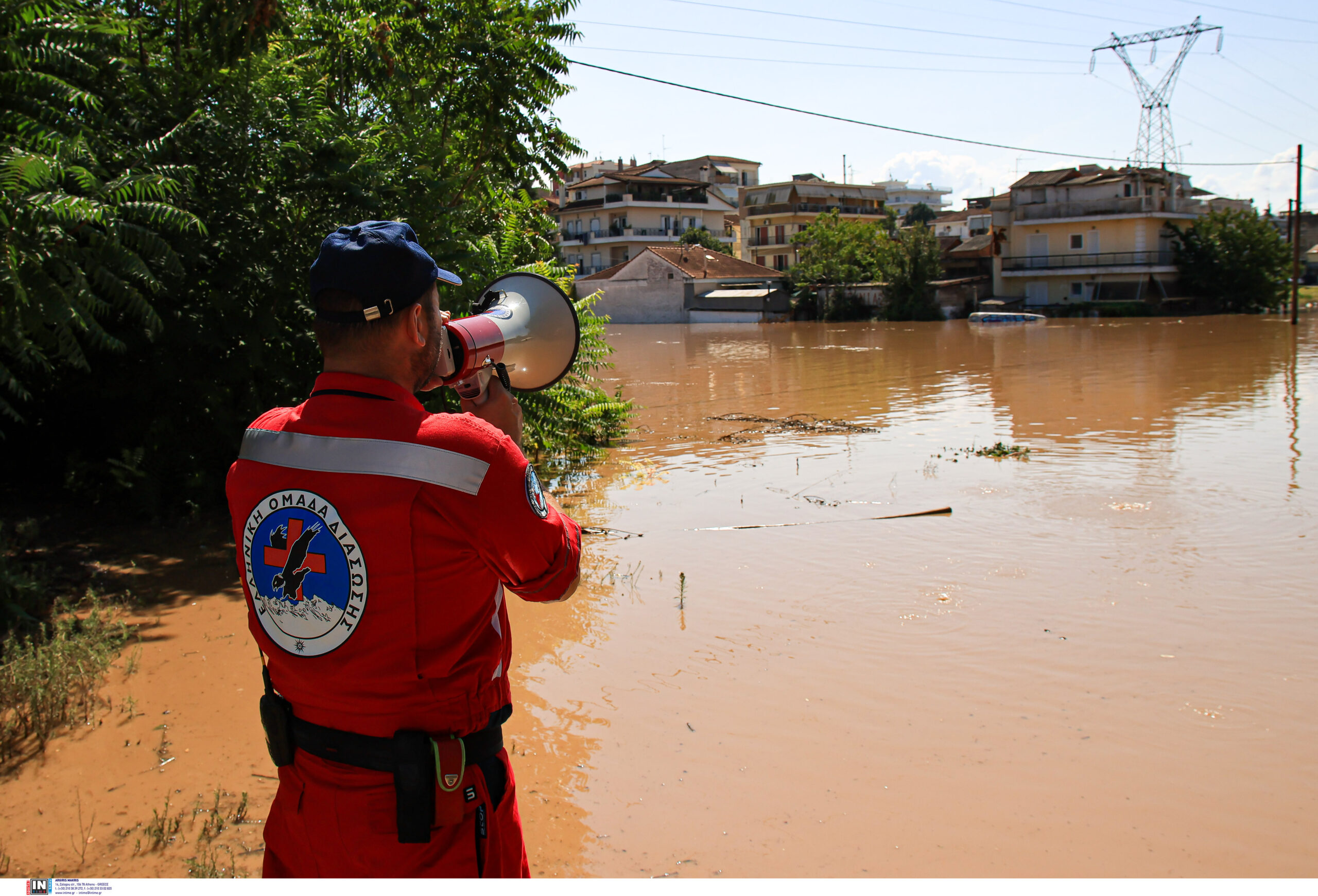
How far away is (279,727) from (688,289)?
57.1 meters

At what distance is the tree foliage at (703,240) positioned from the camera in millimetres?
70000

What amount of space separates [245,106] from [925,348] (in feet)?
93.3

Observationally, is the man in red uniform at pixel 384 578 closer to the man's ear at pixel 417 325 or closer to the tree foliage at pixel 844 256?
the man's ear at pixel 417 325

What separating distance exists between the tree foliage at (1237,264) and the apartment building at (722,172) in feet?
131

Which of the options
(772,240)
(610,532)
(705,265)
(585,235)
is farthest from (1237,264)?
(610,532)

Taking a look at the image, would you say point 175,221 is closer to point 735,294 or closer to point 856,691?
point 856,691

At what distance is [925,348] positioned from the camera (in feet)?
108

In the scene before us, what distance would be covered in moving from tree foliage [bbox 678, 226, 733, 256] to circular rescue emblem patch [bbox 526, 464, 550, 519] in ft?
223

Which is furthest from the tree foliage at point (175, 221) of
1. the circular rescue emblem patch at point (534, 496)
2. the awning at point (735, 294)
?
the awning at point (735, 294)

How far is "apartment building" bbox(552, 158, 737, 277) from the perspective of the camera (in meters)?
72.7

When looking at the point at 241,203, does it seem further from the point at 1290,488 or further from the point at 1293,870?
the point at 1290,488

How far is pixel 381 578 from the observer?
6.32 ft

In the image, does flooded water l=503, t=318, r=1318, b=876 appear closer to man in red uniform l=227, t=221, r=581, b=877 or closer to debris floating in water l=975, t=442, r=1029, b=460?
debris floating in water l=975, t=442, r=1029, b=460

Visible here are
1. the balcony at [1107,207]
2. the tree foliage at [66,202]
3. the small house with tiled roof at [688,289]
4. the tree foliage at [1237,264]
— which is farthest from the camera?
the small house with tiled roof at [688,289]
